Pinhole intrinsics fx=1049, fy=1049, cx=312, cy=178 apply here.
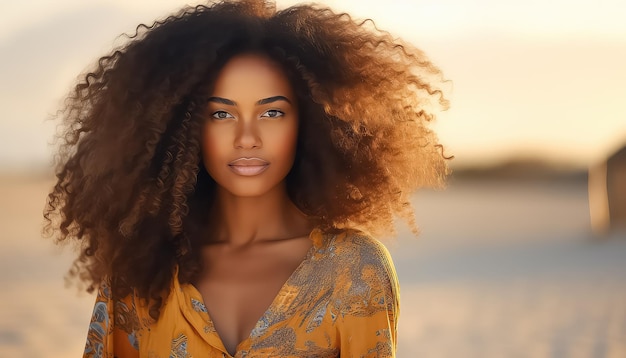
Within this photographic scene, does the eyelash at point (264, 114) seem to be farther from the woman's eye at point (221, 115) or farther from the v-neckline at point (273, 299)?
the v-neckline at point (273, 299)

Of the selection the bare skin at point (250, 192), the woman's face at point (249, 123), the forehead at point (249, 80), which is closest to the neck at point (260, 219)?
the bare skin at point (250, 192)

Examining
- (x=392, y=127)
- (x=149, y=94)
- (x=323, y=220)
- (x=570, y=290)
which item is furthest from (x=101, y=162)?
(x=570, y=290)

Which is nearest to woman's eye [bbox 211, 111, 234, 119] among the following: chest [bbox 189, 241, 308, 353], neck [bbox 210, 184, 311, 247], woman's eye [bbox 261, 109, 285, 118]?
woman's eye [bbox 261, 109, 285, 118]

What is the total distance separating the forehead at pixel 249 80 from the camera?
2.98 meters

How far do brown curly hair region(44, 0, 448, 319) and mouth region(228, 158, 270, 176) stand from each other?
0.14m

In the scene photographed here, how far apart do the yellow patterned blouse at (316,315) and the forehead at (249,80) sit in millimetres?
449

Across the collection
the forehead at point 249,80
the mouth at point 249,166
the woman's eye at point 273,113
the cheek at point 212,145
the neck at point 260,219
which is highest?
the forehead at point 249,80

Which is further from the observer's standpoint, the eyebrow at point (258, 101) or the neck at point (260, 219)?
the neck at point (260, 219)

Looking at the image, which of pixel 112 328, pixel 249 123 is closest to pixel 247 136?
pixel 249 123

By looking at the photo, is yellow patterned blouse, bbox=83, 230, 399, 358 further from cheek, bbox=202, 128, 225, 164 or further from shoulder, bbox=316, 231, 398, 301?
cheek, bbox=202, 128, 225, 164

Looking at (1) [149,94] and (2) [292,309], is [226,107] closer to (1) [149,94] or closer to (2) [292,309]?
(1) [149,94]

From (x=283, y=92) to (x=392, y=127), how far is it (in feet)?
1.23

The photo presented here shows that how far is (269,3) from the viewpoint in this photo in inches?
127

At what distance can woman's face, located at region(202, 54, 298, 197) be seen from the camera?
2979 millimetres
